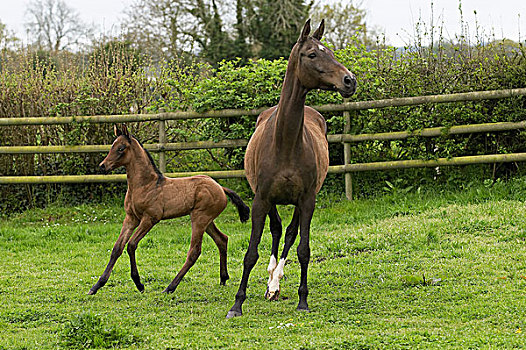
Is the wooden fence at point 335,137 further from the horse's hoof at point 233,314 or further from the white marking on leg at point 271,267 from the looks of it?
the horse's hoof at point 233,314

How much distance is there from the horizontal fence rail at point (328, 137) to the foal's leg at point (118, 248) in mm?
4036

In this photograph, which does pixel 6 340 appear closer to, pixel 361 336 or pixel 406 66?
pixel 361 336

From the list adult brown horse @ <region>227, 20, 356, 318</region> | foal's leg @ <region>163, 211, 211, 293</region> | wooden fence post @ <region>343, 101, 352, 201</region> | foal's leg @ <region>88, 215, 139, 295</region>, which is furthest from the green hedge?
adult brown horse @ <region>227, 20, 356, 318</region>

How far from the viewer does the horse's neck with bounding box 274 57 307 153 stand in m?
5.56

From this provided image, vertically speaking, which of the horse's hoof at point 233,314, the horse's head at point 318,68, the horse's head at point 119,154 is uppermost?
the horse's head at point 318,68

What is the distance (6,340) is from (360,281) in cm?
359

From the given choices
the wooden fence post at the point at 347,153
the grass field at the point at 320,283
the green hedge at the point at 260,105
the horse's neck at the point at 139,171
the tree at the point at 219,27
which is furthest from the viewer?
the tree at the point at 219,27

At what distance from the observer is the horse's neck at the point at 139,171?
23.3ft

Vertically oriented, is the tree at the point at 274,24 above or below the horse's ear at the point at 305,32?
above

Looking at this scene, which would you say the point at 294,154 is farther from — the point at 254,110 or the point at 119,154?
the point at 254,110

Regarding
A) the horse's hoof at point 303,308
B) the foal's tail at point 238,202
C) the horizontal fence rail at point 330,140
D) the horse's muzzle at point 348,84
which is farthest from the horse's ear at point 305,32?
the horizontal fence rail at point 330,140

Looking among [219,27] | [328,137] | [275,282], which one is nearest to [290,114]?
[275,282]

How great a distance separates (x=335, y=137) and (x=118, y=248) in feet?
17.4

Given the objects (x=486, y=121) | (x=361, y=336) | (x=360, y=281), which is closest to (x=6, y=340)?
(x=361, y=336)
